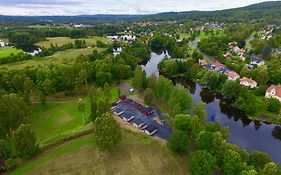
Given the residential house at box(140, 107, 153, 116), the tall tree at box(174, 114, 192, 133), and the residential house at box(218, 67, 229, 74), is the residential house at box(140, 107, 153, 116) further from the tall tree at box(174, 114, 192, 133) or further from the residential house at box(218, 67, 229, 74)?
the residential house at box(218, 67, 229, 74)

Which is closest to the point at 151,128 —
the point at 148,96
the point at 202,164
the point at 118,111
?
the point at 118,111

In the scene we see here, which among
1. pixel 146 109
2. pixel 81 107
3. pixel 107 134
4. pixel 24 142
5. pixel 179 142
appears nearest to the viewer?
pixel 24 142

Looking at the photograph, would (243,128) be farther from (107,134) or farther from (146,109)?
(107,134)

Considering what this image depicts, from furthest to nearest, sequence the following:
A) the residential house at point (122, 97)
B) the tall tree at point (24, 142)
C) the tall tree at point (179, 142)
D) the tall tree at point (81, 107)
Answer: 1. the residential house at point (122, 97)
2. the tall tree at point (81, 107)
3. the tall tree at point (179, 142)
4. the tall tree at point (24, 142)

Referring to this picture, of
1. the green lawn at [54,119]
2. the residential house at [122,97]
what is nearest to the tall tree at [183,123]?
the green lawn at [54,119]

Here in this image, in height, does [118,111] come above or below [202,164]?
above

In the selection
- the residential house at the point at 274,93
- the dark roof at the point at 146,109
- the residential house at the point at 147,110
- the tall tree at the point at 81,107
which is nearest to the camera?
the tall tree at the point at 81,107

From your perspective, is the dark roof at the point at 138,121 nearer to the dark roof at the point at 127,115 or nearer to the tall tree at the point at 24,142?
the dark roof at the point at 127,115

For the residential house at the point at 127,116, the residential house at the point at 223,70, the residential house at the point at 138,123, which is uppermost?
the residential house at the point at 223,70
